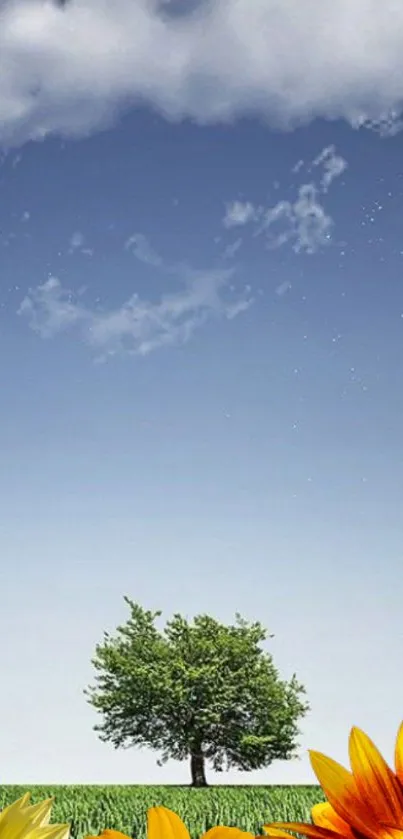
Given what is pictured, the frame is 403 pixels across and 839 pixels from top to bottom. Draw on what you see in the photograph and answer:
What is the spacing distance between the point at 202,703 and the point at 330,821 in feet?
126

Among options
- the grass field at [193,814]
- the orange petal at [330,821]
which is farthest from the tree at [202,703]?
the orange petal at [330,821]

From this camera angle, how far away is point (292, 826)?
21.6 inches

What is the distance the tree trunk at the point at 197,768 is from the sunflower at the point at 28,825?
39322mm

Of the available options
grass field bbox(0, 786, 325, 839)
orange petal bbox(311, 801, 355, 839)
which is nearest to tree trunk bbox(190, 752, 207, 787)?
grass field bbox(0, 786, 325, 839)

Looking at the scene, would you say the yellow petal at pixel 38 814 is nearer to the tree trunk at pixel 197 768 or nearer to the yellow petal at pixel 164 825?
the yellow petal at pixel 164 825

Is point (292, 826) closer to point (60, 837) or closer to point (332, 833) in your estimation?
point (332, 833)

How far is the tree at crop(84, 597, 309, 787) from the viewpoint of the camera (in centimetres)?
3738

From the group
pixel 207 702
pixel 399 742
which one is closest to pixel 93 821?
pixel 399 742

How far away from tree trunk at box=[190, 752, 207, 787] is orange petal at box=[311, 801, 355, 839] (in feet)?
129

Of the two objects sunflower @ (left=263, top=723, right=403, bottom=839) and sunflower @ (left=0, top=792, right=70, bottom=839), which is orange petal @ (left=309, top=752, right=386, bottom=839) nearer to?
sunflower @ (left=263, top=723, right=403, bottom=839)

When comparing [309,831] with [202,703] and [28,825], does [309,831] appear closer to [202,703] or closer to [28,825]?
[28,825]

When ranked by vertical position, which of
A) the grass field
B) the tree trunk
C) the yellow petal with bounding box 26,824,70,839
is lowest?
the yellow petal with bounding box 26,824,70,839

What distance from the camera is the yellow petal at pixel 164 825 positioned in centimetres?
48

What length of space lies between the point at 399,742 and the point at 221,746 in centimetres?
3937
